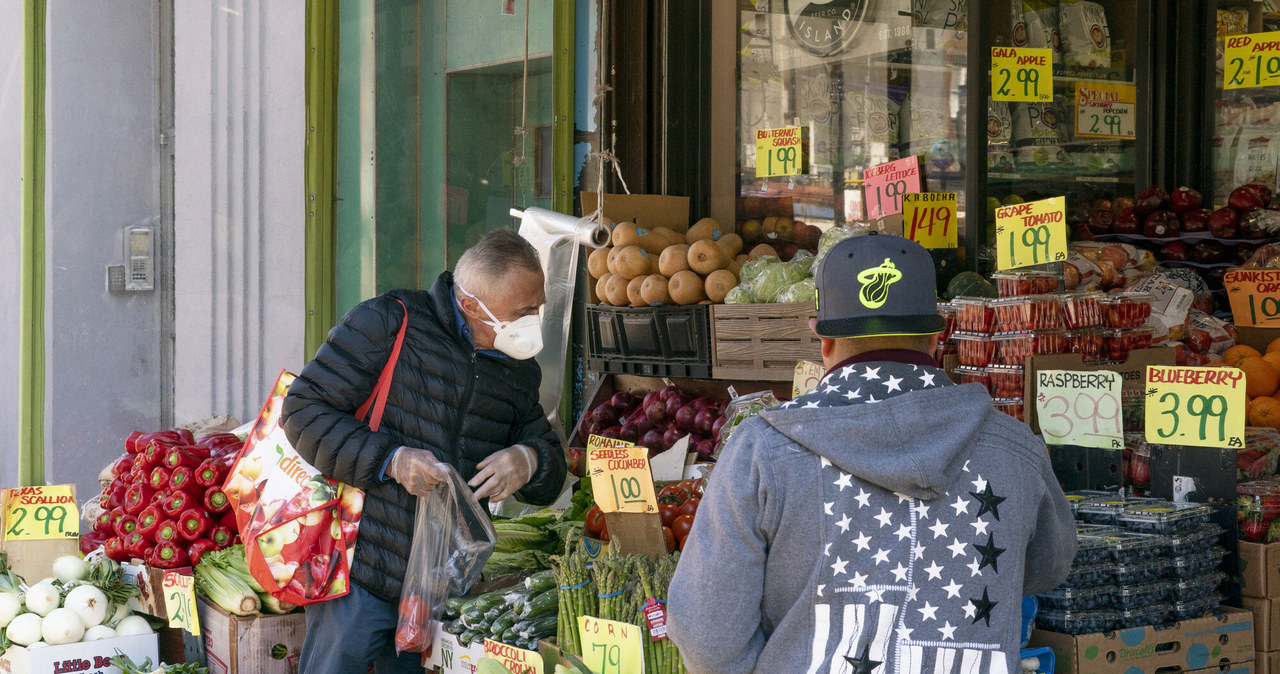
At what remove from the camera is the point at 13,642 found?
13.5 ft

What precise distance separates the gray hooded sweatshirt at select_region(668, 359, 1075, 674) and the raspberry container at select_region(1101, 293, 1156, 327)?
81.0 inches

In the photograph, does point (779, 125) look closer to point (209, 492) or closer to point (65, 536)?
point (209, 492)

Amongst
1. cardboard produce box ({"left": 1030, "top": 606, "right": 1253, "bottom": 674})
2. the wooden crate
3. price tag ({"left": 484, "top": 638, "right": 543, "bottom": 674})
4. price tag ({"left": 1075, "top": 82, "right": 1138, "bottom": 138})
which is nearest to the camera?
cardboard produce box ({"left": 1030, "top": 606, "right": 1253, "bottom": 674})

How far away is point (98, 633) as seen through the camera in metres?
4.11

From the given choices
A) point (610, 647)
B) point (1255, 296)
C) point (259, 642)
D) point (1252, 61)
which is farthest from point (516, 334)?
point (1252, 61)

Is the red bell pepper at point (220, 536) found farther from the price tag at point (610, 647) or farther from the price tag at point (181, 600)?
the price tag at point (610, 647)

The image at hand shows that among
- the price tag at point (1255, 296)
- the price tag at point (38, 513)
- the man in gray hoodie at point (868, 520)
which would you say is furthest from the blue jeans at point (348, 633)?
the price tag at point (1255, 296)

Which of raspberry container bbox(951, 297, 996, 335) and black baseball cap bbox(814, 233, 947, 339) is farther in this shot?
raspberry container bbox(951, 297, 996, 335)

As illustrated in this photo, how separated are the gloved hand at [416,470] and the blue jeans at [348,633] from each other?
395mm

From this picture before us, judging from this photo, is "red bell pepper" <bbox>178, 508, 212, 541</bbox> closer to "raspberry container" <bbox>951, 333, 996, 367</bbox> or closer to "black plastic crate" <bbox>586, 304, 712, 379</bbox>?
"black plastic crate" <bbox>586, 304, 712, 379</bbox>

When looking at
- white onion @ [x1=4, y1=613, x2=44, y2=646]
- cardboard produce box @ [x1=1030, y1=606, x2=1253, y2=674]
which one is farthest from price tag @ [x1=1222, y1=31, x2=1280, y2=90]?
white onion @ [x1=4, y1=613, x2=44, y2=646]

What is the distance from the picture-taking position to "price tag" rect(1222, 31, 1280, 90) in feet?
15.9

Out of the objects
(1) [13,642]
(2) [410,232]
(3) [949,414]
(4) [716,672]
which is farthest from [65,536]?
(3) [949,414]

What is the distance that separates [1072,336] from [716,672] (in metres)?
2.25
